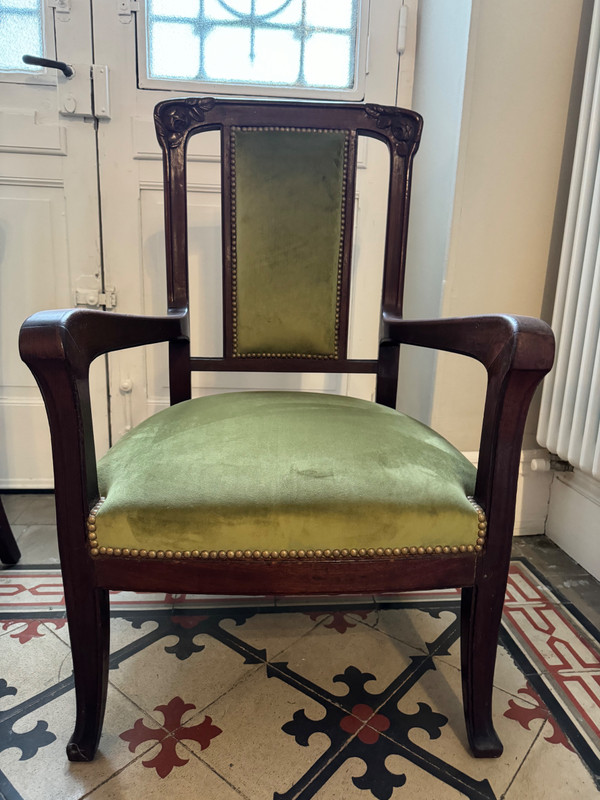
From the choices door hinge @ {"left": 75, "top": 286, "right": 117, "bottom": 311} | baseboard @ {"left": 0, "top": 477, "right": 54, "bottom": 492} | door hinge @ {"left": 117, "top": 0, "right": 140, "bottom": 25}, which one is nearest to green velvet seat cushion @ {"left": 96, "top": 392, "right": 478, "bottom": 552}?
door hinge @ {"left": 75, "top": 286, "right": 117, "bottom": 311}

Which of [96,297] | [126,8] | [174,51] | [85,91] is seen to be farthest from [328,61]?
[96,297]

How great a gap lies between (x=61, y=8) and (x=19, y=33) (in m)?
0.14

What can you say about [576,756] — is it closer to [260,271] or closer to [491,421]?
[491,421]

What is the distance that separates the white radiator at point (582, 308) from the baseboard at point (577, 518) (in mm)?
138

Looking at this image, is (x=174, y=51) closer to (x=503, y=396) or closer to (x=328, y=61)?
(x=328, y=61)

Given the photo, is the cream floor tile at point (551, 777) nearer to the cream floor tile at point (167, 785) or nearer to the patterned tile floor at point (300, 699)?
the patterned tile floor at point (300, 699)

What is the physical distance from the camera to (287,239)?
1110mm

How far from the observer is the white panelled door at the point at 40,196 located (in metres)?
1.47

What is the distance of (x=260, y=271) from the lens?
112 centimetres

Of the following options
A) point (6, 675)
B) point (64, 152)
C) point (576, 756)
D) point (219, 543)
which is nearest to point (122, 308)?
point (64, 152)

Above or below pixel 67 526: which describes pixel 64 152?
above

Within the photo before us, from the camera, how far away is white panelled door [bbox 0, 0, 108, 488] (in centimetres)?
147

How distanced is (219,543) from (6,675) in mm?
608

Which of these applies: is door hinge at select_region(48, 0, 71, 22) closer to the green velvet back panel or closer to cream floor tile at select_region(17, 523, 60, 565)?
the green velvet back panel
